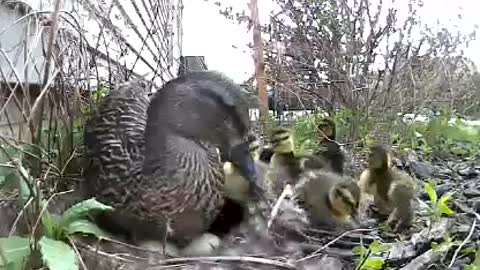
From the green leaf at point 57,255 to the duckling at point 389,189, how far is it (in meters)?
1.52

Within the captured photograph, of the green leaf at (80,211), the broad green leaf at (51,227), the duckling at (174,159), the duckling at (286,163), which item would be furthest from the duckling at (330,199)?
the broad green leaf at (51,227)

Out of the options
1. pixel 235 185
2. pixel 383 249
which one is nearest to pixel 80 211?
pixel 235 185

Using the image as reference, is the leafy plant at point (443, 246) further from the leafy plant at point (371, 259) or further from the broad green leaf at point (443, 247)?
the leafy plant at point (371, 259)

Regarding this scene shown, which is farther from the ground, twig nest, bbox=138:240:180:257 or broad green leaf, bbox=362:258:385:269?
twig nest, bbox=138:240:180:257

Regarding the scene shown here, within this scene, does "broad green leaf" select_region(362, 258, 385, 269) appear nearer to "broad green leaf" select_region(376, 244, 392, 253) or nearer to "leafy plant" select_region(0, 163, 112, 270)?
"broad green leaf" select_region(376, 244, 392, 253)

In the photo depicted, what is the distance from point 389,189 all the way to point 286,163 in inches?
17.2

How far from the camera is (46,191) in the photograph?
1.65 m

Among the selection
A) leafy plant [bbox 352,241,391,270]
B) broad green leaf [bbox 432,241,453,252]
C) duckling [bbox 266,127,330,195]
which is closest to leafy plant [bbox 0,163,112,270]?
leafy plant [bbox 352,241,391,270]

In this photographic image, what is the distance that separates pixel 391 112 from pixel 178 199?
10.9ft

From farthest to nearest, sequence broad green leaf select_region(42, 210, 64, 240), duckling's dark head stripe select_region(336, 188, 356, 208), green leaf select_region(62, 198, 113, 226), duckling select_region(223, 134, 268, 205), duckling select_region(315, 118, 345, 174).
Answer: duckling select_region(315, 118, 345, 174) < duckling's dark head stripe select_region(336, 188, 356, 208) < duckling select_region(223, 134, 268, 205) < green leaf select_region(62, 198, 113, 226) < broad green leaf select_region(42, 210, 64, 240)

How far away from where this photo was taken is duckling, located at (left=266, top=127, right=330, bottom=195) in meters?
2.65

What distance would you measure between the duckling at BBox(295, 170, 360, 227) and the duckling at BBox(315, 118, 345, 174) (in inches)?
13.9

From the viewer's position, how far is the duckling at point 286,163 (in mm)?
2652

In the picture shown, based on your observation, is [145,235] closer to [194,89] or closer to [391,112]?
[194,89]
